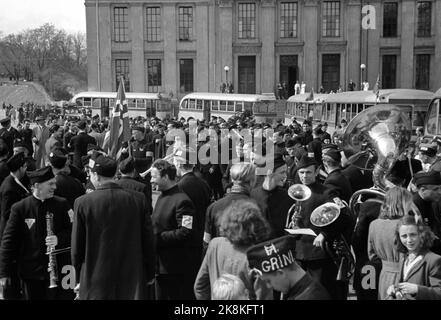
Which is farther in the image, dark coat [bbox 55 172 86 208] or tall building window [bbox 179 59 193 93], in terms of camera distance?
tall building window [bbox 179 59 193 93]

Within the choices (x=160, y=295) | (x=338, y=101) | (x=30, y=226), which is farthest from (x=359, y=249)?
(x=338, y=101)

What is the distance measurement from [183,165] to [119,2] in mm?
48003

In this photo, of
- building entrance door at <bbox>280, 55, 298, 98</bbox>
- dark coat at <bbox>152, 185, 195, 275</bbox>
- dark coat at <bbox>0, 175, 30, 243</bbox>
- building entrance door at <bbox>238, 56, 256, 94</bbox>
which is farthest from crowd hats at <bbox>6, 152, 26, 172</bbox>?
building entrance door at <bbox>280, 55, 298, 98</bbox>

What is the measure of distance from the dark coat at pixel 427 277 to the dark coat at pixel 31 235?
3.48 metres

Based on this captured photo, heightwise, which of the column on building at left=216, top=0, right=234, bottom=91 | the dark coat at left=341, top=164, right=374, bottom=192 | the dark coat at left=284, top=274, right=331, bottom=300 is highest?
the column on building at left=216, top=0, right=234, bottom=91

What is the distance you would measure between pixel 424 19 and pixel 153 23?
920 inches

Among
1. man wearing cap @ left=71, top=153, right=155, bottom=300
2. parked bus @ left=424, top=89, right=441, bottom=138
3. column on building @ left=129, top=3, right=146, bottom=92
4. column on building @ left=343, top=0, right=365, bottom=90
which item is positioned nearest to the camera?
man wearing cap @ left=71, top=153, right=155, bottom=300

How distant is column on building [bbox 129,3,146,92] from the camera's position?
5325 cm

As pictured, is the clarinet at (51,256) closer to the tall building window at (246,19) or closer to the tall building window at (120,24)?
the tall building window at (246,19)

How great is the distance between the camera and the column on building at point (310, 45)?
52.4m

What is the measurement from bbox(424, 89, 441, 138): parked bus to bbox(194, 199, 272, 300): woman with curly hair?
14083mm

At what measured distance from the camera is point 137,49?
177ft

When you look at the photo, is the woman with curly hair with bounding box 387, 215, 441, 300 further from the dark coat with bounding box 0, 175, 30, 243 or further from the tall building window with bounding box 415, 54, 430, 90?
the tall building window with bounding box 415, 54, 430, 90

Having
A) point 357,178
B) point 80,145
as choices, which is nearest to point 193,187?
point 357,178
